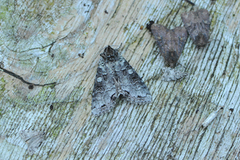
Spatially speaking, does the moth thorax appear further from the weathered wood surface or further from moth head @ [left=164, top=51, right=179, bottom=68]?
moth head @ [left=164, top=51, right=179, bottom=68]

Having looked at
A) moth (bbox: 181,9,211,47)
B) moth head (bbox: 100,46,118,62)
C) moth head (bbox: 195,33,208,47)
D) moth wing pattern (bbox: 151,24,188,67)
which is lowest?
moth head (bbox: 100,46,118,62)

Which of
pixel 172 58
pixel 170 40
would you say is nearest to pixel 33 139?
pixel 172 58

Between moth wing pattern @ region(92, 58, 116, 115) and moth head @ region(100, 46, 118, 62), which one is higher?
moth head @ region(100, 46, 118, 62)

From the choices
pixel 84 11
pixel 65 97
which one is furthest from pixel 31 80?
pixel 84 11

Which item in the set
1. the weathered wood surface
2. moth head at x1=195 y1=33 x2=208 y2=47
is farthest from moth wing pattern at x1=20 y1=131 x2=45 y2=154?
moth head at x1=195 y1=33 x2=208 y2=47

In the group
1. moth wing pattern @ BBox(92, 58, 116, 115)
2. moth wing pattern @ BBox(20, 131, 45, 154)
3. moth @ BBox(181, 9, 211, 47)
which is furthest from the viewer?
moth @ BBox(181, 9, 211, 47)

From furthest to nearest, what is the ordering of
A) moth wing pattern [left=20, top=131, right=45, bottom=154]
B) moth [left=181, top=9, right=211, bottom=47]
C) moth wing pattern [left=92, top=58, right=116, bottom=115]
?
moth [left=181, top=9, right=211, bottom=47], moth wing pattern [left=92, top=58, right=116, bottom=115], moth wing pattern [left=20, top=131, right=45, bottom=154]

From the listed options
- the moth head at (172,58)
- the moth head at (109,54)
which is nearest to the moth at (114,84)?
the moth head at (109,54)
